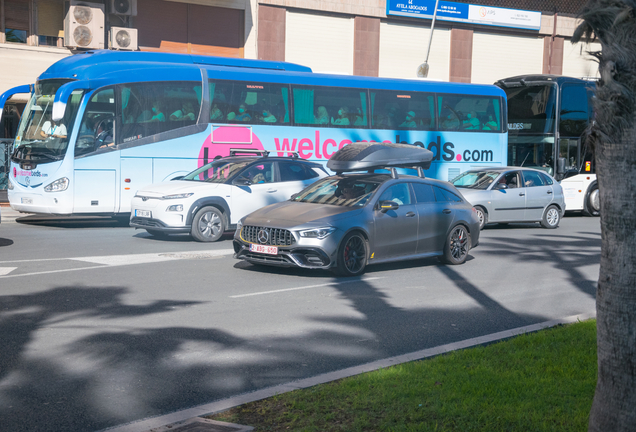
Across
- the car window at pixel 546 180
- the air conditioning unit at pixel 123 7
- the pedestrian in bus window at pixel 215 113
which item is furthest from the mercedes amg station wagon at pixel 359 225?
the air conditioning unit at pixel 123 7

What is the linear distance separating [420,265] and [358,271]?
1779 millimetres

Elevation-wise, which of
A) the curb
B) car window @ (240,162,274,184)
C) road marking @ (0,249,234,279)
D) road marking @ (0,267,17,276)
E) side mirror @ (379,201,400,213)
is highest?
car window @ (240,162,274,184)

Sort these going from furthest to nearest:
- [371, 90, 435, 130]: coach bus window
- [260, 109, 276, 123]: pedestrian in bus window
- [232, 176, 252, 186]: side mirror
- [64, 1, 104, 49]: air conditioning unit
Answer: [64, 1, 104, 49]: air conditioning unit < [371, 90, 435, 130]: coach bus window < [260, 109, 276, 123]: pedestrian in bus window < [232, 176, 252, 186]: side mirror

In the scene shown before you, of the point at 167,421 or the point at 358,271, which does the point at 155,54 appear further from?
the point at 167,421

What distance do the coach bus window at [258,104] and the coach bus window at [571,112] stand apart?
9395 mm

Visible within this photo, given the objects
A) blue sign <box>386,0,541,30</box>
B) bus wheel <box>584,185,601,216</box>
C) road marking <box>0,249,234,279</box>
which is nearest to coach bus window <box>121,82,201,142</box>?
road marking <box>0,249,234,279</box>

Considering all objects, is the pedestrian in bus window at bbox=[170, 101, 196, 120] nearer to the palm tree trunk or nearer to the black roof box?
the black roof box

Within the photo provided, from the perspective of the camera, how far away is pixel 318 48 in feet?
102

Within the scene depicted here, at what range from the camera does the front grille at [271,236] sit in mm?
9938

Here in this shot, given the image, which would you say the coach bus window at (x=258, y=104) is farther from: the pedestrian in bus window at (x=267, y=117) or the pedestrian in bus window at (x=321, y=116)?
the pedestrian in bus window at (x=321, y=116)

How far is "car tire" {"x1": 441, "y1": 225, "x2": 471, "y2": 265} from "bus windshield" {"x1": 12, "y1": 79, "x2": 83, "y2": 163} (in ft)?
29.8

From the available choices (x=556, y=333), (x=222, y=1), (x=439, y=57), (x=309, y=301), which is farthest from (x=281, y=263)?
(x=439, y=57)

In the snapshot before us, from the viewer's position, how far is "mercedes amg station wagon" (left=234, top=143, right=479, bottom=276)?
32.6 feet

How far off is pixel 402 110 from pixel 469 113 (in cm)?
247
